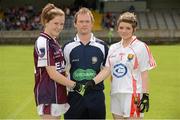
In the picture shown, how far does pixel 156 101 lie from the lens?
1067 cm

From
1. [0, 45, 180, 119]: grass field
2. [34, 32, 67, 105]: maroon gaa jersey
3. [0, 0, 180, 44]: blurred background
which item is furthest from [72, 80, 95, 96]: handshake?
[0, 0, 180, 44]: blurred background

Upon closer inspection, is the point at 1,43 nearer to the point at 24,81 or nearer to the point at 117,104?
the point at 24,81

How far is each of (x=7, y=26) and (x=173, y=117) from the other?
2709cm

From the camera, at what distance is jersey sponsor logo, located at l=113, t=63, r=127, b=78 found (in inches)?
198

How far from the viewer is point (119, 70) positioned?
5.03 meters

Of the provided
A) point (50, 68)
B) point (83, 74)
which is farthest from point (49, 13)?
point (83, 74)

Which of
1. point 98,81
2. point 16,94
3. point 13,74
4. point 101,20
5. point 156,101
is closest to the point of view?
point 98,81

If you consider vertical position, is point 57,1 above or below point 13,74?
above

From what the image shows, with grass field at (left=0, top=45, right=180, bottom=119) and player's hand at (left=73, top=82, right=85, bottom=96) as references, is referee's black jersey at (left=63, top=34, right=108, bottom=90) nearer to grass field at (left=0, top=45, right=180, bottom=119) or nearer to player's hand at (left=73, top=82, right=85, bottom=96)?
player's hand at (left=73, top=82, right=85, bottom=96)

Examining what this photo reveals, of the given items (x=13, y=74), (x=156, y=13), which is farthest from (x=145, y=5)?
(x=13, y=74)

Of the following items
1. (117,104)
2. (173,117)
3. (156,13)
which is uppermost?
(156,13)

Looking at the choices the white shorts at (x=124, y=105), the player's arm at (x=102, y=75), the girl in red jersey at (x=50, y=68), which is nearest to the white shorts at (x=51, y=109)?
the girl in red jersey at (x=50, y=68)

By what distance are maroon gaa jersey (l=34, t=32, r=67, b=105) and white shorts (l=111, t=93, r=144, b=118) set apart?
58 cm

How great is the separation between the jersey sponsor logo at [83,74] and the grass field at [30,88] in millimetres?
3880
